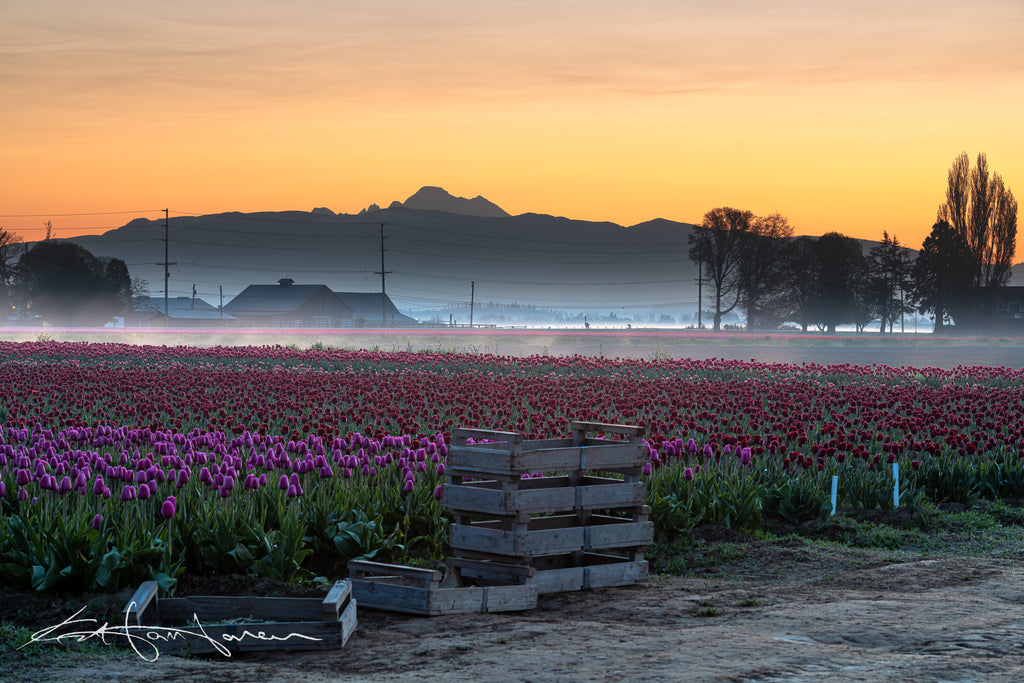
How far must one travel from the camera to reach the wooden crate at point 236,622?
7996 millimetres

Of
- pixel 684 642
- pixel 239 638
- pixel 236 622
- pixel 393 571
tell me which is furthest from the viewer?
pixel 393 571

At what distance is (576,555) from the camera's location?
10.3m

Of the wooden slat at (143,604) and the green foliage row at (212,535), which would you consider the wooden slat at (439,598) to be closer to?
the green foliage row at (212,535)

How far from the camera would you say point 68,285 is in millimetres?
118562

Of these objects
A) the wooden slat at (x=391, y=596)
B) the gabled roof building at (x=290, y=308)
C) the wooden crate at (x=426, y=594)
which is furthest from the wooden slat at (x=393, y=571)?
the gabled roof building at (x=290, y=308)

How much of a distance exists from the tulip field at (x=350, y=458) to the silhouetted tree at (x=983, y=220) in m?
74.8

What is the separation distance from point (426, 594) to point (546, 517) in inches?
85.4

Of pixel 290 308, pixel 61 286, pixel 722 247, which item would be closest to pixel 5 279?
pixel 61 286

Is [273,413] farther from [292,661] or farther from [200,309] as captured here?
[200,309]

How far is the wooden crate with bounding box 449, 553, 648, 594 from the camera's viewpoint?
9.66 meters

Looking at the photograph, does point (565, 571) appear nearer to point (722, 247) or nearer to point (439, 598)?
point (439, 598)

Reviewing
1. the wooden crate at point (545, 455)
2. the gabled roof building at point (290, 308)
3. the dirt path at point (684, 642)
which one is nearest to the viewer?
the dirt path at point (684, 642)

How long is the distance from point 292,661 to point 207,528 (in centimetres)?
241

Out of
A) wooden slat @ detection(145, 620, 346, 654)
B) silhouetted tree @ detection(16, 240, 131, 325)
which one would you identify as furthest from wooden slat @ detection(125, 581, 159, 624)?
silhouetted tree @ detection(16, 240, 131, 325)
